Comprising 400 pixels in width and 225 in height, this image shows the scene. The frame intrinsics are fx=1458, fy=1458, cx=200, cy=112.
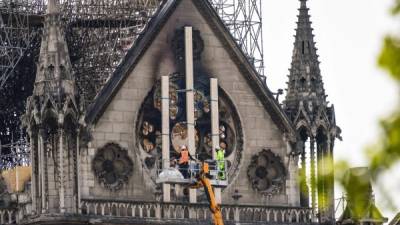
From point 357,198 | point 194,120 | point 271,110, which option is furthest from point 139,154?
point 357,198

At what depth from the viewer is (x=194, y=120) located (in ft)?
132

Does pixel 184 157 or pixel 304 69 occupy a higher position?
pixel 304 69

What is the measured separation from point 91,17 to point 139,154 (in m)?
5.75

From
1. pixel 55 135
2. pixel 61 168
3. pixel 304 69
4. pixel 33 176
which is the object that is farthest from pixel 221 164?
pixel 33 176

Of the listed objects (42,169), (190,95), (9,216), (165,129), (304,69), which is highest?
(304,69)

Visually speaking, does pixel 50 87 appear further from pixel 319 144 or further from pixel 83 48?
pixel 319 144

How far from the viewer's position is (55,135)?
125 feet

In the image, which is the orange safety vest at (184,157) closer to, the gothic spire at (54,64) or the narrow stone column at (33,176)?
the gothic spire at (54,64)

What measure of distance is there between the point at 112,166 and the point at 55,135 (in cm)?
227

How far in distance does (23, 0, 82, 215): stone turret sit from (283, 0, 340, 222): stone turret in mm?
7001

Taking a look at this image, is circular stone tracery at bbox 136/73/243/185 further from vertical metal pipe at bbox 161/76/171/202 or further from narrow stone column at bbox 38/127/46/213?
narrow stone column at bbox 38/127/46/213

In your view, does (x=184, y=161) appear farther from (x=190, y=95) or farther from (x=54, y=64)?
(x=54, y=64)

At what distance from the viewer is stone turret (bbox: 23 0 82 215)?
3781 cm

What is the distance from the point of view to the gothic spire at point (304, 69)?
42031 mm
